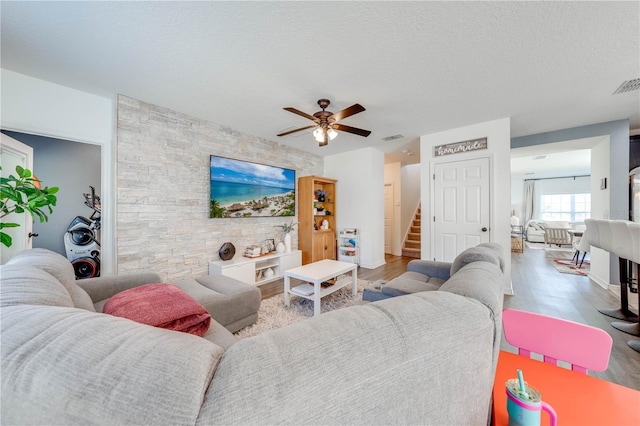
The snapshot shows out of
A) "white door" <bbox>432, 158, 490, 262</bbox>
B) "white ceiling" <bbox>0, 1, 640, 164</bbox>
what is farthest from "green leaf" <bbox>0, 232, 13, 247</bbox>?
"white door" <bbox>432, 158, 490, 262</bbox>

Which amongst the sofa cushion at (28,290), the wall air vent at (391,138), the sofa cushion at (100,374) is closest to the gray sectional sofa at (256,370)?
the sofa cushion at (100,374)

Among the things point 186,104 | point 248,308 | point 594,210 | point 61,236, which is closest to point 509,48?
point 248,308

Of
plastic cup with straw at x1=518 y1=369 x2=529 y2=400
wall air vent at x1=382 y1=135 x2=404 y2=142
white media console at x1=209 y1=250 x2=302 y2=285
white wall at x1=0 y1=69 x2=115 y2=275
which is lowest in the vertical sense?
white media console at x1=209 y1=250 x2=302 y2=285

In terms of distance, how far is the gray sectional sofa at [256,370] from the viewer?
1.25 feet

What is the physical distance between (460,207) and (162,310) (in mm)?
4073

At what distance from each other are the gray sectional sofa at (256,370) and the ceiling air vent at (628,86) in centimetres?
363

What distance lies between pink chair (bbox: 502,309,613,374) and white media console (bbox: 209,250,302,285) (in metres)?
3.15

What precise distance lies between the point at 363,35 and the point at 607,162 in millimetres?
4471

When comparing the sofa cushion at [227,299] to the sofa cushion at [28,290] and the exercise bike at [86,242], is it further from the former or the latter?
the exercise bike at [86,242]

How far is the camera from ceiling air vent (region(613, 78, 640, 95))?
231cm

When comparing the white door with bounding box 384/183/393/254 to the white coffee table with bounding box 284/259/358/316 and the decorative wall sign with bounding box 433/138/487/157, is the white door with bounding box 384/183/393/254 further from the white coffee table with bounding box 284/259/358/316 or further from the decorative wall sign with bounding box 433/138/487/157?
the white coffee table with bounding box 284/259/358/316

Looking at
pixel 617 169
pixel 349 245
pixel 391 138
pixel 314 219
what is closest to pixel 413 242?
pixel 349 245

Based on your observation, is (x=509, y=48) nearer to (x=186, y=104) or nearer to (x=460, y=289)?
(x=460, y=289)

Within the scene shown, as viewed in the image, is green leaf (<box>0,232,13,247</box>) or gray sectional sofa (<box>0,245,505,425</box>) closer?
gray sectional sofa (<box>0,245,505,425</box>)
